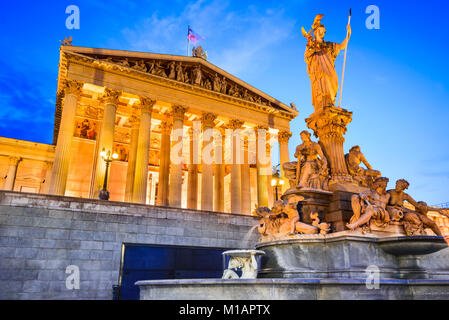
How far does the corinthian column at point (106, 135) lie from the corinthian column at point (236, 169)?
36.6ft

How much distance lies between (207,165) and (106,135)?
8.97 m

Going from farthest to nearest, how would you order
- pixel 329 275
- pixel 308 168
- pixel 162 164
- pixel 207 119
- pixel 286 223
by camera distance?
pixel 207 119
pixel 162 164
pixel 308 168
pixel 286 223
pixel 329 275

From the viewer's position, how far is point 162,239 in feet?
54.2

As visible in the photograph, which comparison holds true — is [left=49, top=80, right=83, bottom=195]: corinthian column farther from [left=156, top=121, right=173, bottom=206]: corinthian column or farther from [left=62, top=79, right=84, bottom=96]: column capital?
[left=156, top=121, right=173, bottom=206]: corinthian column

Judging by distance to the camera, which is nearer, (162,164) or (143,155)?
(143,155)

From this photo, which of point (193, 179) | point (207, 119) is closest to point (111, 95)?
point (207, 119)

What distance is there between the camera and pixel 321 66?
1081 centimetres

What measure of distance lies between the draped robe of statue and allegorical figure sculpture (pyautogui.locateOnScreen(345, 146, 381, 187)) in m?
1.82

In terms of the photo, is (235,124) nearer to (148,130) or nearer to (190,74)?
(190,74)

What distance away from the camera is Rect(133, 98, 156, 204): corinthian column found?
960 inches

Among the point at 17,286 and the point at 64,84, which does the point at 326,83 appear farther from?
the point at 64,84

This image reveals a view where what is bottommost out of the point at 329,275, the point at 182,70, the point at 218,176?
the point at 329,275

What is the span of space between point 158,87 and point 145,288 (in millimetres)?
23763
